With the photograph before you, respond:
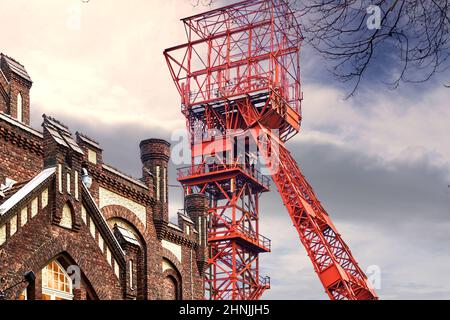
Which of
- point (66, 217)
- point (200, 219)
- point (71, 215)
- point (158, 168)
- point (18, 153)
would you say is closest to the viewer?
point (66, 217)

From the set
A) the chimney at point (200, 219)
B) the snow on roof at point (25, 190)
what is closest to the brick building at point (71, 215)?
the snow on roof at point (25, 190)

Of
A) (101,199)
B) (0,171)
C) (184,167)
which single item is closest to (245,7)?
(184,167)

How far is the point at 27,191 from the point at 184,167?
37.8 meters

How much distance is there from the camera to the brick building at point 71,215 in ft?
61.6

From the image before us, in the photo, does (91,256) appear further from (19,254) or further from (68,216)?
(19,254)

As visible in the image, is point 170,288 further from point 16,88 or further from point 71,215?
point 71,215

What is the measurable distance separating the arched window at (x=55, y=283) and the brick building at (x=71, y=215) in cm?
2

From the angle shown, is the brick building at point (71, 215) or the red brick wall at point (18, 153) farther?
the red brick wall at point (18, 153)

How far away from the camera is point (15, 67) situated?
29.3 m

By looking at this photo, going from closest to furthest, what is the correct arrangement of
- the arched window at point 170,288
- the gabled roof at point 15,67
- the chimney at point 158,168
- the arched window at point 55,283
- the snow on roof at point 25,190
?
the snow on roof at point 25,190 < the arched window at point 55,283 < the gabled roof at point 15,67 < the chimney at point 158,168 < the arched window at point 170,288

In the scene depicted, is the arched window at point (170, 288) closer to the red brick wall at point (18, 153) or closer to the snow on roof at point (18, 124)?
the red brick wall at point (18, 153)

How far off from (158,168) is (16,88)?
7154mm

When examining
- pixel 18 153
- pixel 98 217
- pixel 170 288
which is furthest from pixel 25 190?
pixel 170 288
